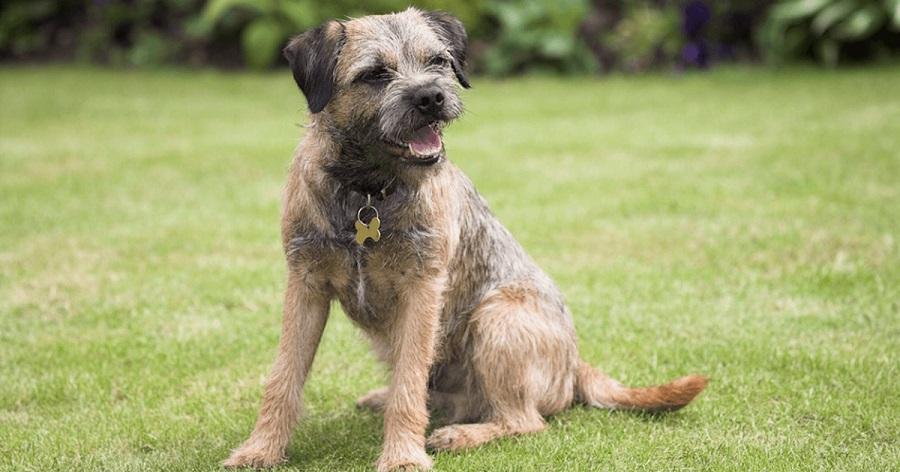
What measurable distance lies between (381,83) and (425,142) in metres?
0.28

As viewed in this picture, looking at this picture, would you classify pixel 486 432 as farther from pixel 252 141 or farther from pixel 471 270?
pixel 252 141

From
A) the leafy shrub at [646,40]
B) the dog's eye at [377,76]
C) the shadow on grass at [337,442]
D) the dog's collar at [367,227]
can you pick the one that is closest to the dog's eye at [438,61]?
the dog's eye at [377,76]

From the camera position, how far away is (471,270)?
4.75 metres

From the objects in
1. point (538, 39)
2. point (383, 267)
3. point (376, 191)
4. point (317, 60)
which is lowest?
point (538, 39)

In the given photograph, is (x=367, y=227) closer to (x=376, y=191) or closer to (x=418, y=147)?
(x=376, y=191)

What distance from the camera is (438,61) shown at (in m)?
4.37

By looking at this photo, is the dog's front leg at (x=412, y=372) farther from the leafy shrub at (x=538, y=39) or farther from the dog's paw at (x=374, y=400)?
the leafy shrub at (x=538, y=39)

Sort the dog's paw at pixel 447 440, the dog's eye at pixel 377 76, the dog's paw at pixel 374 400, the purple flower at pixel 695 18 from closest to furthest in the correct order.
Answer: the dog's eye at pixel 377 76 < the dog's paw at pixel 447 440 < the dog's paw at pixel 374 400 < the purple flower at pixel 695 18

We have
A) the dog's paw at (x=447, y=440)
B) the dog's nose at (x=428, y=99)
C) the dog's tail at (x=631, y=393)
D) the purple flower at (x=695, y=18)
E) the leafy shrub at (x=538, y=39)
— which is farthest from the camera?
the leafy shrub at (x=538, y=39)

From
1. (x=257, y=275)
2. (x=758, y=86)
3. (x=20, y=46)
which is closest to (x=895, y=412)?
(x=257, y=275)

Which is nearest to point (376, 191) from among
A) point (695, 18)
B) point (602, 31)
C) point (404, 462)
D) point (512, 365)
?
point (512, 365)

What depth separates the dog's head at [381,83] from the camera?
4102 mm

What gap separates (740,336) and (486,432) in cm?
190

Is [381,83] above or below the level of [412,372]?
above
